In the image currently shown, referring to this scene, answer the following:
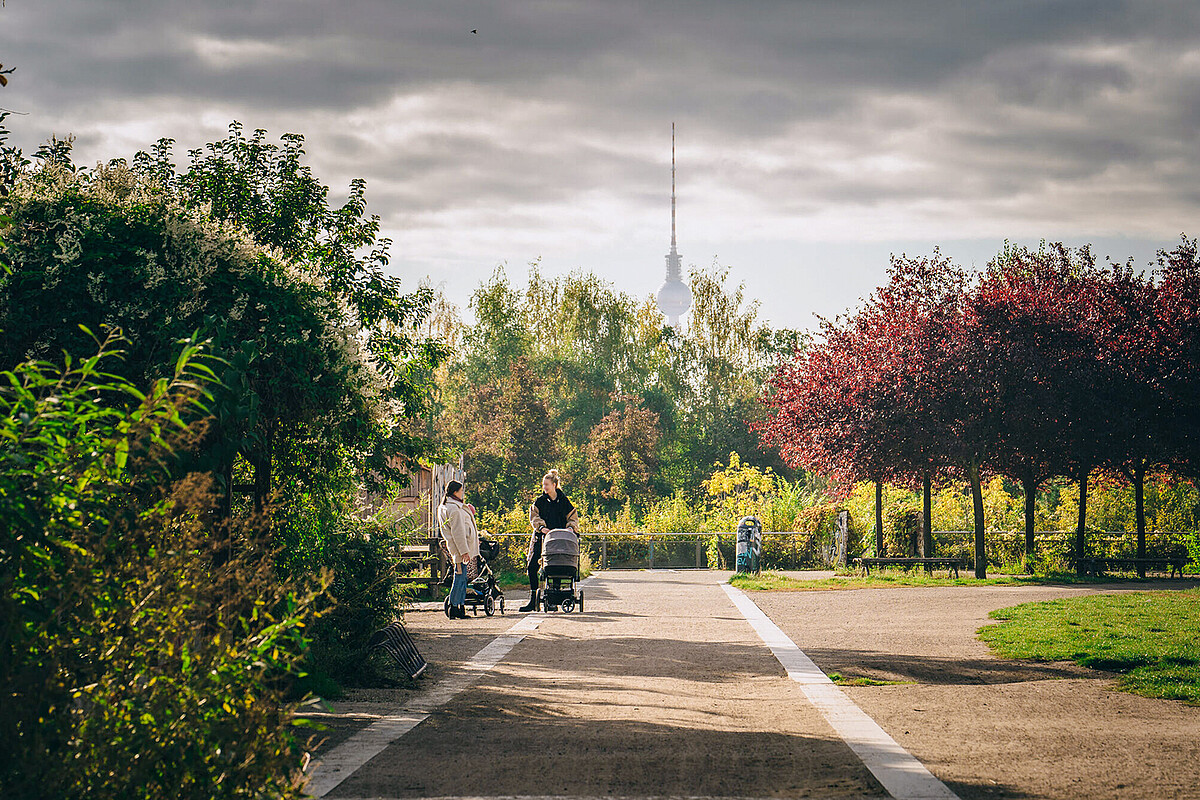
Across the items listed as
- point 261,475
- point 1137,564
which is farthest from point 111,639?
point 1137,564

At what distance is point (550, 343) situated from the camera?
5959 cm

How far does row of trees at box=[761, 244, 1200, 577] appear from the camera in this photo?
2372cm

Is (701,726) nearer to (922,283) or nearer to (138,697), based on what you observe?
(138,697)

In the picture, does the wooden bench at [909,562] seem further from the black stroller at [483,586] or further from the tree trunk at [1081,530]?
the black stroller at [483,586]

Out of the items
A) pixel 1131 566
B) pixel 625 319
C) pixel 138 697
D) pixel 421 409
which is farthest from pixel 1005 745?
pixel 625 319

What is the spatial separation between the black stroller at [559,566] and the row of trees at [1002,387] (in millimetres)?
10059

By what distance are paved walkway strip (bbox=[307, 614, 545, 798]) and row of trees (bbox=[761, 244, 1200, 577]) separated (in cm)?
1460

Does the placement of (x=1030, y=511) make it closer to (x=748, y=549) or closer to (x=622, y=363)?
(x=748, y=549)

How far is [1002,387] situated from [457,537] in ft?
45.3

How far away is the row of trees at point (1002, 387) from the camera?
23719mm

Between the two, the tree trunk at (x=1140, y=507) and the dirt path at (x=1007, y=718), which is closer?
the dirt path at (x=1007, y=718)

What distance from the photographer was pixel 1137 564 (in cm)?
2439

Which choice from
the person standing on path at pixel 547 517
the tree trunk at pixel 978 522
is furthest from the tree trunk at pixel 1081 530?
the person standing on path at pixel 547 517

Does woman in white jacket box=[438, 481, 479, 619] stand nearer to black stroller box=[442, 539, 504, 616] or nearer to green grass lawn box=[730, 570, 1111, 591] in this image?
black stroller box=[442, 539, 504, 616]
